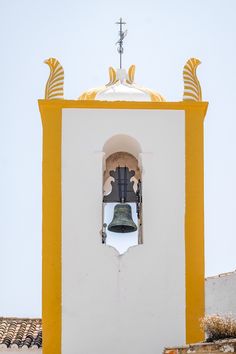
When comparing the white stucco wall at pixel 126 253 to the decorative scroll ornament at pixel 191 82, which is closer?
the white stucco wall at pixel 126 253

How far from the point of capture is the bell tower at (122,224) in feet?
55.2

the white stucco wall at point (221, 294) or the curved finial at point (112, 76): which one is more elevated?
the curved finial at point (112, 76)

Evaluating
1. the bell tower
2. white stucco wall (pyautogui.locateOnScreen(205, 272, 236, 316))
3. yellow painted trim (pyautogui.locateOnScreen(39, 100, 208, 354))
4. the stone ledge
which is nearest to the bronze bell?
the bell tower

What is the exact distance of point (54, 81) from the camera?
17656 millimetres

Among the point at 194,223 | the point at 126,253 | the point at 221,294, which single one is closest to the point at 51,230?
the point at 126,253

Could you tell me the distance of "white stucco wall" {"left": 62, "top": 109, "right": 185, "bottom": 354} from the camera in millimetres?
16781

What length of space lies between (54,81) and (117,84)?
889mm

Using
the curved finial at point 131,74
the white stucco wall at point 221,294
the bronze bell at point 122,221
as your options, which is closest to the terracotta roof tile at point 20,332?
the bronze bell at point 122,221

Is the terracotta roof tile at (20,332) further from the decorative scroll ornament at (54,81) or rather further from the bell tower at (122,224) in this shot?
the decorative scroll ornament at (54,81)

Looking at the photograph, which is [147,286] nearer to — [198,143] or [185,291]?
[185,291]

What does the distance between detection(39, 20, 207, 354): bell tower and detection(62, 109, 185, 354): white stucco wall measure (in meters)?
0.01

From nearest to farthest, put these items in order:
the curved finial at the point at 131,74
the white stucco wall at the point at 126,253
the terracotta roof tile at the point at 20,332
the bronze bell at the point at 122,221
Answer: the white stucco wall at the point at 126,253
the terracotta roof tile at the point at 20,332
the bronze bell at the point at 122,221
the curved finial at the point at 131,74

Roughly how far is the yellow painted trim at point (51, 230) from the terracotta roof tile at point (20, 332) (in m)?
0.42

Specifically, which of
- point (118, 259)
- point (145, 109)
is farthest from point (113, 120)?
point (118, 259)
